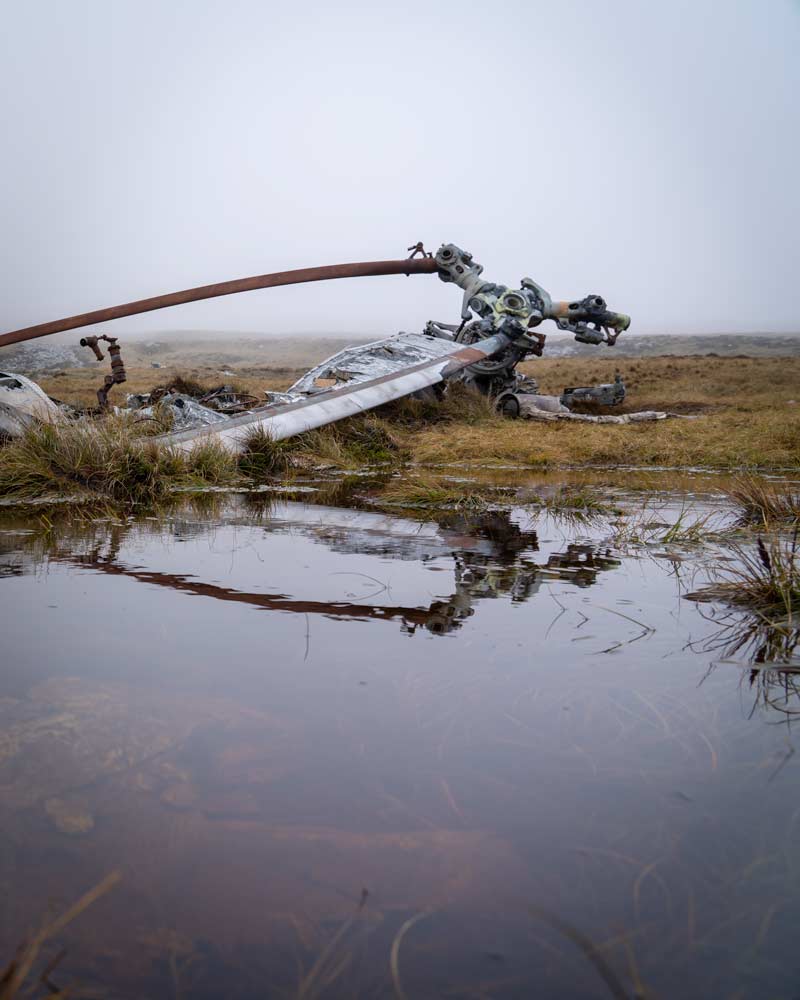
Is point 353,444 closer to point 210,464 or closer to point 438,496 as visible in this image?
point 210,464

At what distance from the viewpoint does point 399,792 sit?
4.79 feet

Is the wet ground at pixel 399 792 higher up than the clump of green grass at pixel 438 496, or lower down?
higher up

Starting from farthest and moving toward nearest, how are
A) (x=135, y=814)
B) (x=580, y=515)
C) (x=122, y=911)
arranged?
(x=580, y=515) < (x=135, y=814) < (x=122, y=911)

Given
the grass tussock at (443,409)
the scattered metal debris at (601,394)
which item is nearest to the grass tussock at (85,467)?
the grass tussock at (443,409)

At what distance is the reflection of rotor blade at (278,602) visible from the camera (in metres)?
2.68

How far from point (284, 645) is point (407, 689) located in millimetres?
501

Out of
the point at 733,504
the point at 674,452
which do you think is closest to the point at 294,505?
the point at 733,504

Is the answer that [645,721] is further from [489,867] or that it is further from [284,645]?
[284,645]

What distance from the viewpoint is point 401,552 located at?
12.6 feet

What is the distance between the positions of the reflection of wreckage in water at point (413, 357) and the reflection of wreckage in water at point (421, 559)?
11.7 feet

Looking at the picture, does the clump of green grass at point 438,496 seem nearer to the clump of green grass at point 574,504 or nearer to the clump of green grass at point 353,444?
the clump of green grass at point 574,504

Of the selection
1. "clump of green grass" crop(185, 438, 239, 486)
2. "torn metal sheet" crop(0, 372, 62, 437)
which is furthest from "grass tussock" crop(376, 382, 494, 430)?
"torn metal sheet" crop(0, 372, 62, 437)

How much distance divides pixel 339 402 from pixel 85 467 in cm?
411

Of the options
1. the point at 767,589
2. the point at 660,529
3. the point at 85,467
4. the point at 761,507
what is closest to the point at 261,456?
the point at 85,467
